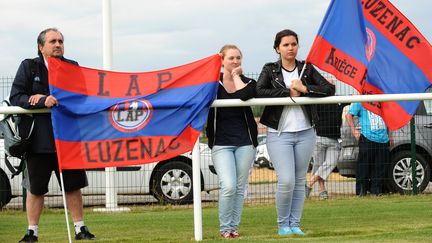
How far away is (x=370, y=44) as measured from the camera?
36.6 feet

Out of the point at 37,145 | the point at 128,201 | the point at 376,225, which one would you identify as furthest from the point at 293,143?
the point at 128,201

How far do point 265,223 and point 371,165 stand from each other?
518 cm

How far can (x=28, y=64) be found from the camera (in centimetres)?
1039

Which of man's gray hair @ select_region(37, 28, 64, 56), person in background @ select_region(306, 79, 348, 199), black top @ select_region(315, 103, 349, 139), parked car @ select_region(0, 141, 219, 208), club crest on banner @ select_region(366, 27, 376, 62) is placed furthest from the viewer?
person in background @ select_region(306, 79, 348, 199)

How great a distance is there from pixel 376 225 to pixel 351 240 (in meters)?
1.86

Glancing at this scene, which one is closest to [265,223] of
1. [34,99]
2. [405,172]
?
[34,99]

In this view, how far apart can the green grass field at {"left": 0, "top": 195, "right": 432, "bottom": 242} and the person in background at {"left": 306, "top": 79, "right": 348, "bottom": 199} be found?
84cm

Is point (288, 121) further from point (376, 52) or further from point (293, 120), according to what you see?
point (376, 52)

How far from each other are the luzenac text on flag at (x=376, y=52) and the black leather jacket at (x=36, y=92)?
270cm

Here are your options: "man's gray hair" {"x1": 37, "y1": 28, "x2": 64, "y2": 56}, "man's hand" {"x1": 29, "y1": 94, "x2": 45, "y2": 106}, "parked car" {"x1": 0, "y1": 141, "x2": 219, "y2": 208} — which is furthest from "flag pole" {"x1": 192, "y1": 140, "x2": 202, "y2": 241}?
"parked car" {"x1": 0, "y1": 141, "x2": 219, "y2": 208}

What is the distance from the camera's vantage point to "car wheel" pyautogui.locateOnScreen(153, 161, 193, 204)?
16078 mm

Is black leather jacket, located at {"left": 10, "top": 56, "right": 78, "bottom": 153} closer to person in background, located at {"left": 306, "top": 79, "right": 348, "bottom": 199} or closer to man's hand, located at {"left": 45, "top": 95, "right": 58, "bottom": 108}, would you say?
man's hand, located at {"left": 45, "top": 95, "right": 58, "bottom": 108}

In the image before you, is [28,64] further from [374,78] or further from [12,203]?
[12,203]

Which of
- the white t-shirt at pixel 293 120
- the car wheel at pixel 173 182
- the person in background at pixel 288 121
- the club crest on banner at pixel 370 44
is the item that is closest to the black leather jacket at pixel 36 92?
the person in background at pixel 288 121
